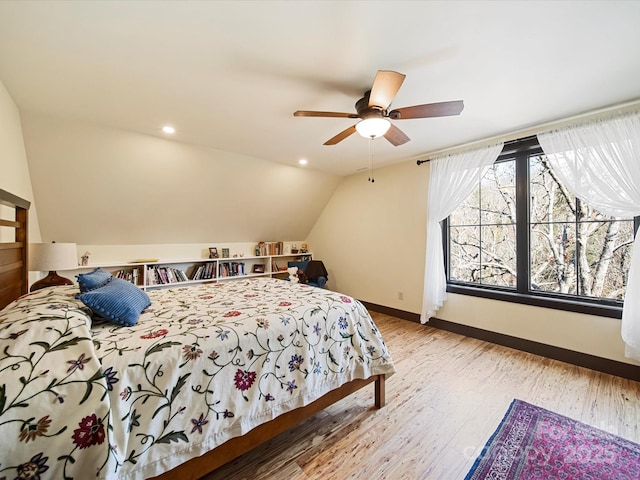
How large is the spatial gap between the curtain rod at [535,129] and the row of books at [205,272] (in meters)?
3.51

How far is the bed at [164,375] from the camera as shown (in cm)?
84

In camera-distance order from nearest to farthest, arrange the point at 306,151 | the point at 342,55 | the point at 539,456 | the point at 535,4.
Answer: the point at 535,4, the point at 539,456, the point at 342,55, the point at 306,151

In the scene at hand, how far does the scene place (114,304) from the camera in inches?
55.5

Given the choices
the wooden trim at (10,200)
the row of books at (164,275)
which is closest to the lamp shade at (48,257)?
the wooden trim at (10,200)

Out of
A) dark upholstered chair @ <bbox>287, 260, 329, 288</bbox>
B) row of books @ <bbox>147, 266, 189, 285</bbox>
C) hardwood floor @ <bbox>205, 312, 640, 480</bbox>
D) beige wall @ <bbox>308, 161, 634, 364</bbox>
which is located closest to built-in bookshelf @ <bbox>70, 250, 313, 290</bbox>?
row of books @ <bbox>147, 266, 189, 285</bbox>

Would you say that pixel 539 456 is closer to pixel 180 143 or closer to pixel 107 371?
pixel 107 371

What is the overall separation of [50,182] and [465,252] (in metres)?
4.83

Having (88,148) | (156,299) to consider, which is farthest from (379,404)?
(88,148)

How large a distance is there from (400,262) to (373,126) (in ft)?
7.89

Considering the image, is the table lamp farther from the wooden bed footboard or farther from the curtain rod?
the curtain rod

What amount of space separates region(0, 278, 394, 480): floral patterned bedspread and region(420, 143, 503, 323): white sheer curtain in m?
1.76

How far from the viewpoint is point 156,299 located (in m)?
2.04

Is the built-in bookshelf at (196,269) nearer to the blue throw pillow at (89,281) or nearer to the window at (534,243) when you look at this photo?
the blue throw pillow at (89,281)

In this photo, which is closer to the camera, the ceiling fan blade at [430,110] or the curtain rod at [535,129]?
the ceiling fan blade at [430,110]
